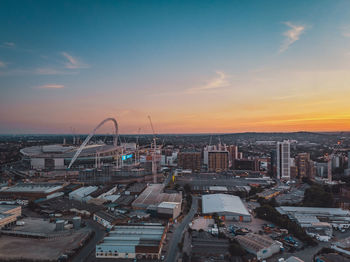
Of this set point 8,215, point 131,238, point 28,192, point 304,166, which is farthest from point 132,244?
point 304,166

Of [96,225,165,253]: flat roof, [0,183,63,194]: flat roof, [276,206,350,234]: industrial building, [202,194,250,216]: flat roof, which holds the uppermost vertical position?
[0,183,63,194]: flat roof

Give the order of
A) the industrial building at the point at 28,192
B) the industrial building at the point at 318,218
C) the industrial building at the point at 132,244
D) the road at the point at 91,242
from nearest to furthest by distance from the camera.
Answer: the industrial building at the point at 132,244, the road at the point at 91,242, the industrial building at the point at 318,218, the industrial building at the point at 28,192

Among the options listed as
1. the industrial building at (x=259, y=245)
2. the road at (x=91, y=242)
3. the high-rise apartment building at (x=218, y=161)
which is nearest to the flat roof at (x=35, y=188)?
the road at (x=91, y=242)

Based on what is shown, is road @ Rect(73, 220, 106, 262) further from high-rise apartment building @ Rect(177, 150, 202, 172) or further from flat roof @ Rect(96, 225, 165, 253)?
high-rise apartment building @ Rect(177, 150, 202, 172)

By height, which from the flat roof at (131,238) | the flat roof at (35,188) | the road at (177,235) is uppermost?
the flat roof at (35,188)

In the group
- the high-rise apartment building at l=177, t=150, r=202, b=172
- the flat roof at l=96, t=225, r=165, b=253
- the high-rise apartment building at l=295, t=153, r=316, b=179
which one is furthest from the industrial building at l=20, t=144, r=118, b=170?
the high-rise apartment building at l=295, t=153, r=316, b=179

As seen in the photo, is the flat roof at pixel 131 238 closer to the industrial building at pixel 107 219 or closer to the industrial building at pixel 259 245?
the industrial building at pixel 107 219

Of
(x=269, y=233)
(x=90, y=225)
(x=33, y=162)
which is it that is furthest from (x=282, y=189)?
(x=33, y=162)
